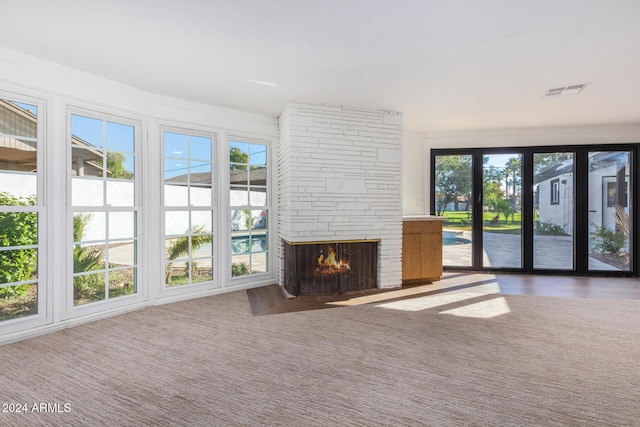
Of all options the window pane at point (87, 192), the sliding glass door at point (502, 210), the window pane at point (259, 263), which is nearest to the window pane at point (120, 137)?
the window pane at point (87, 192)

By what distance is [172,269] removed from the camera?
430 cm

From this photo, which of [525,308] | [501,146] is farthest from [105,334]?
[501,146]

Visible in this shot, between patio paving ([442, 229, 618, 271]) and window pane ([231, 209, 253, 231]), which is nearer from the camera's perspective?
window pane ([231, 209, 253, 231])

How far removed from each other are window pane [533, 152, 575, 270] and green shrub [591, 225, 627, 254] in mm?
395

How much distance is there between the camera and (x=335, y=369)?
2434 millimetres

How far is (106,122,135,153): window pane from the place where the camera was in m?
3.74

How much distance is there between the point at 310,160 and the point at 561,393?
3435 mm

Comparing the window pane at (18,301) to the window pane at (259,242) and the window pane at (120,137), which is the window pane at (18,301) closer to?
the window pane at (120,137)

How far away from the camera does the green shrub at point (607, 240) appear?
226 inches

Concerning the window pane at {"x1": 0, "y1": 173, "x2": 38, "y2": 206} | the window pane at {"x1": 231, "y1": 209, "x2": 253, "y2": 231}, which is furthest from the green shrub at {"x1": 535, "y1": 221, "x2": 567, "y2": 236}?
the window pane at {"x1": 0, "y1": 173, "x2": 38, "y2": 206}

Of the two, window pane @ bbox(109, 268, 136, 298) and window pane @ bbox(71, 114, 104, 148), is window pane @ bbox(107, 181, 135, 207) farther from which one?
window pane @ bbox(109, 268, 136, 298)

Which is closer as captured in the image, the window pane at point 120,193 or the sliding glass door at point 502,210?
the window pane at point 120,193

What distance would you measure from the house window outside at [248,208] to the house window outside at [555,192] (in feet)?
16.4

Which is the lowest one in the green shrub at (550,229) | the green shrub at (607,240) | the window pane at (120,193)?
the green shrub at (607,240)
